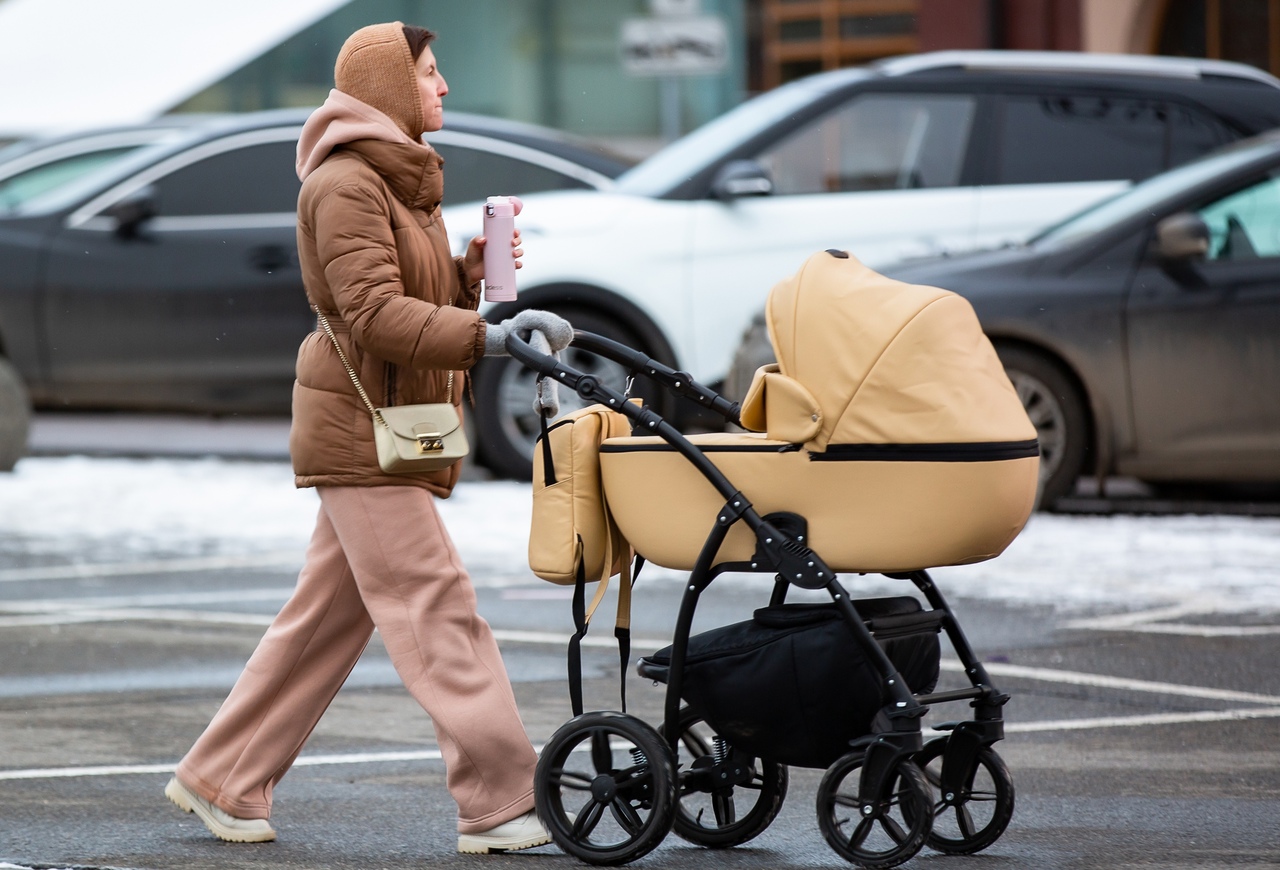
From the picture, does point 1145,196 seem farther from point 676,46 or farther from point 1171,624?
point 676,46

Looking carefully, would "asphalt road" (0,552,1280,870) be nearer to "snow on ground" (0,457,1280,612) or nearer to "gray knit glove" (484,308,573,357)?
"snow on ground" (0,457,1280,612)

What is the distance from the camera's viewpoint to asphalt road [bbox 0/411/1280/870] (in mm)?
4523

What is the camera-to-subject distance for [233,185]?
12125 mm

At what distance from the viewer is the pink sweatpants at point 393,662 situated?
4.45m

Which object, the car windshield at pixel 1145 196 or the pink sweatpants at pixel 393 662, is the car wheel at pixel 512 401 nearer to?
the car windshield at pixel 1145 196

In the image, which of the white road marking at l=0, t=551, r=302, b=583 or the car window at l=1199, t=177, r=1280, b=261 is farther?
the car window at l=1199, t=177, r=1280, b=261

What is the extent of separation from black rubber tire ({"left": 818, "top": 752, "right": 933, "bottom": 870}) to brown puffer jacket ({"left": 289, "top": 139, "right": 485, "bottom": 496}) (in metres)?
1.08

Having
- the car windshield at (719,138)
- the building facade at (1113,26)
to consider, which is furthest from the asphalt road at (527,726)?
the building facade at (1113,26)

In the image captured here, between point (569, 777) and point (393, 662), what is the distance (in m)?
0.45

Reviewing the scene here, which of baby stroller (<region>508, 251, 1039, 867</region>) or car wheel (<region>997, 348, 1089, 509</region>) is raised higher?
baby stroller (<region>508, 251, 1039, 867</region>)

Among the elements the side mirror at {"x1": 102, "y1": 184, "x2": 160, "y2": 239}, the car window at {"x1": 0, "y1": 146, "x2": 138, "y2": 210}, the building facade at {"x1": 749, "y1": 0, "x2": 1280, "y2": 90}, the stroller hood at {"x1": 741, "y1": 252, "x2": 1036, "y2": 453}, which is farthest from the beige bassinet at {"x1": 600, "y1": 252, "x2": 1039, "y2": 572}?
the building facade at {"x1": 749, "y1": 0, "x2": 1280, "y2": 90}

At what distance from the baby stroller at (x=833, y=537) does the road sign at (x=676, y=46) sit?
32.4ft

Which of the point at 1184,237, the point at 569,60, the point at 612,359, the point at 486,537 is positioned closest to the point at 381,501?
the point at 612,359

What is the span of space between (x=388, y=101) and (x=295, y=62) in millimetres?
19302
